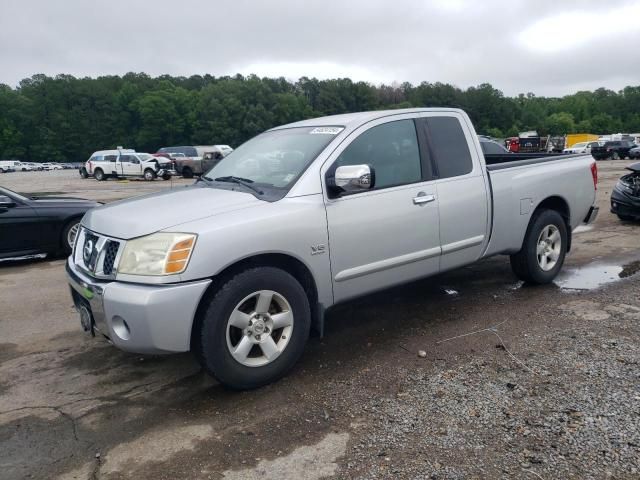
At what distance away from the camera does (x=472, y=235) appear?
4.70 metres

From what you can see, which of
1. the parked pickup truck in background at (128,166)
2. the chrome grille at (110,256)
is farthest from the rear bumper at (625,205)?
the parked pickup truck in background at (128,166)

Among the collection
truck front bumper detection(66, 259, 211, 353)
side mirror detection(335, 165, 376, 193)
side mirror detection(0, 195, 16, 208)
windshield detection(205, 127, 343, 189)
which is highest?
windshield detection(205, 127, 343, 189)

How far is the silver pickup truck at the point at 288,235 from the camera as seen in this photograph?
3207mm

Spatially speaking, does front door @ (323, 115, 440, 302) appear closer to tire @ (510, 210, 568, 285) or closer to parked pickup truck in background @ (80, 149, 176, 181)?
tire @ (510, 210, 568, 285)

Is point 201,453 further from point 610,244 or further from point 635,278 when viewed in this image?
point 610,244

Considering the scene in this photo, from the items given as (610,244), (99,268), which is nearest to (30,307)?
(99,268)

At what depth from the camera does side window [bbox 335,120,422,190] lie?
410 cm

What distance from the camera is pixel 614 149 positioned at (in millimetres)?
41406

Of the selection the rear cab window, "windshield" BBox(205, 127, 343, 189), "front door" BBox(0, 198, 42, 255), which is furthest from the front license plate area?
"front door" BBox(0, 198, 42, 255)

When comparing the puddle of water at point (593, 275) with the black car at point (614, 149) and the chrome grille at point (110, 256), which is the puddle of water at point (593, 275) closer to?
the chrome grille at point (110, 256)

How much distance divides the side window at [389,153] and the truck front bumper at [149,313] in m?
1.52

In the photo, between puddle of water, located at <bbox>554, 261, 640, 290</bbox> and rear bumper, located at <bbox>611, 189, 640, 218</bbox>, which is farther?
rear bumper, located at <bbox>611, 189, 640, 218</bbox>

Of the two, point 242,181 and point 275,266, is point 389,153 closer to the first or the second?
point 242,181

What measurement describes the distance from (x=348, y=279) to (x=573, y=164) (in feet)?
11.0
